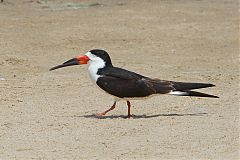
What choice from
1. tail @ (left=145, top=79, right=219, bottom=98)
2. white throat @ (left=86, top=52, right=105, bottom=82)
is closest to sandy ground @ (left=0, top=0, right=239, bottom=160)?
tail @ (left=145, top=79, right=219, bottom=98)

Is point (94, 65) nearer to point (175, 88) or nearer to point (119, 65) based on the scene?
point (175, 88)

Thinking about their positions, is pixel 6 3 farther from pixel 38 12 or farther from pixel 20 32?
Answer: pixel 20 32

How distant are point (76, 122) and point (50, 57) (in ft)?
20.8

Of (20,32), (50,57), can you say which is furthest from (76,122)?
(20,32)

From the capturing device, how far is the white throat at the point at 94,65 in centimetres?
902

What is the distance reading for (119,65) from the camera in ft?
46.3

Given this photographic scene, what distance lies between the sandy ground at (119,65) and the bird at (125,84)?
0.94ft

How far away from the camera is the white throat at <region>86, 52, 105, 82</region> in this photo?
9016 millimetres

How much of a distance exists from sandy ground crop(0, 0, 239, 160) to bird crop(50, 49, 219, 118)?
0.94 feet

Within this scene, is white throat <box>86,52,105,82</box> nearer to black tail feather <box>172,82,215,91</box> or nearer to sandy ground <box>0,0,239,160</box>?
sandy ground <box>0,0,239,160</box>

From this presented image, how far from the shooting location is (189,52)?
15938mm

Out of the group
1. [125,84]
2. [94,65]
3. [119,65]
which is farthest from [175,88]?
[119,65]

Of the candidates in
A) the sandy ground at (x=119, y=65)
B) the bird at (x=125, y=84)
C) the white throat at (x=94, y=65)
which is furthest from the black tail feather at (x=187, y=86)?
the white throat at (x=94, y=65)

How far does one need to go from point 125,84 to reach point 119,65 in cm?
522
